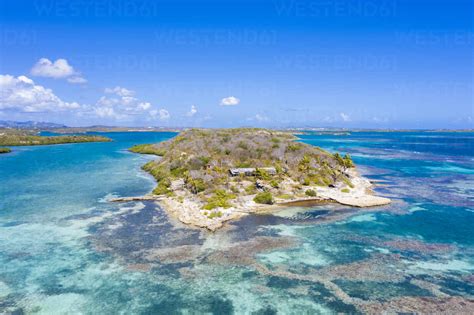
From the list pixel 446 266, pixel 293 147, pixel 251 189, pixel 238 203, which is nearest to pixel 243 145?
pixel 293 147

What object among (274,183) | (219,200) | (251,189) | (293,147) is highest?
(293,147)

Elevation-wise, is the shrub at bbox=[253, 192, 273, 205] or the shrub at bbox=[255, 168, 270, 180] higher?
the shrub at bbox=[255, 168, 270, 180]

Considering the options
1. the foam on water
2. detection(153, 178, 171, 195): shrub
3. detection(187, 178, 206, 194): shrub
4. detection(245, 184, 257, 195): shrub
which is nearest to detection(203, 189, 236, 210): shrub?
detection(187, 178, 206, 194): shrub

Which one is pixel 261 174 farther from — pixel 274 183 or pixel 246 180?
pixel 274 183

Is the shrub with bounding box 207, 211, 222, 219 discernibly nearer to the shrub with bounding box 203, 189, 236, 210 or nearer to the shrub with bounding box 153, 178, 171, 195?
the shrub with bounding box 203, 189, 236, 210

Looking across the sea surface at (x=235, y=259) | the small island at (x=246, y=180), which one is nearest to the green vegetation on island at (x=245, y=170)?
the small island at (x=246, y=180)

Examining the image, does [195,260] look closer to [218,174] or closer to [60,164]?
[218,174]

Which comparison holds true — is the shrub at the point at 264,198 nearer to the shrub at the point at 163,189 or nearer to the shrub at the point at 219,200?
the shrub at the point at 219,200
